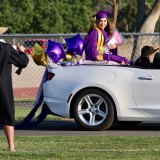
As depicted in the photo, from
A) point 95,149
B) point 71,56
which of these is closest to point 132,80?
point 71,56

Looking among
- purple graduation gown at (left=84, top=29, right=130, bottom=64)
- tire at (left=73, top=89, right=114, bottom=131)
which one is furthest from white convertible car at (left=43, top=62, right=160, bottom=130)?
purple graduation gown at (left=84, top=29, right=130, bottom=64)

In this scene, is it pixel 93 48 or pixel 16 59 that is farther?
pixel 93 48

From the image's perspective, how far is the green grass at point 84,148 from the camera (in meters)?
9.38

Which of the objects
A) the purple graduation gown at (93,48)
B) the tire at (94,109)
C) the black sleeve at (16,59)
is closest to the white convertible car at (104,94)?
the tire at (94,109)

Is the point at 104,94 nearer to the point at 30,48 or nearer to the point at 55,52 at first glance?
the point at 55,52

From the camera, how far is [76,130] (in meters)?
13.6

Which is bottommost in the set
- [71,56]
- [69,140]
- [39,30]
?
[39,30]

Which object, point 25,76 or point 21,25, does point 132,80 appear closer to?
point 25,76

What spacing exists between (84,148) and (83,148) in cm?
1

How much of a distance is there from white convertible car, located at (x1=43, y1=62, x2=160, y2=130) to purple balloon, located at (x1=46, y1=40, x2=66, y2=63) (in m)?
0.51

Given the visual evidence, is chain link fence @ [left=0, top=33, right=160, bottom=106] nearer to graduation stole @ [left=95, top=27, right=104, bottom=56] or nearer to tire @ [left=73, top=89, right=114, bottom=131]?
graduation stole @ [left=95, top=27, right=104, bottom=56]

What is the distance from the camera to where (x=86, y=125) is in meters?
13.3

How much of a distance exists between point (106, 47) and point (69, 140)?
2.87 metres

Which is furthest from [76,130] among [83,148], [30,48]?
[30,48]
